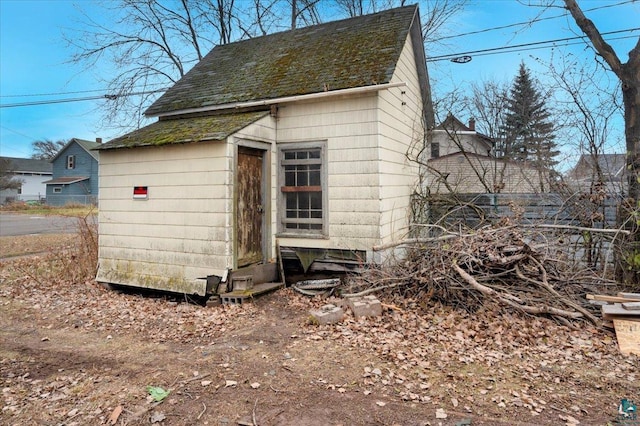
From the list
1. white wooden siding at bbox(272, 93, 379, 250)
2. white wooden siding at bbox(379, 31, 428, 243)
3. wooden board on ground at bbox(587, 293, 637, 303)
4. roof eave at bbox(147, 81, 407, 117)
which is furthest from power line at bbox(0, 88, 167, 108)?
wooden board on ground at bbox(587, 293, 637, 303)

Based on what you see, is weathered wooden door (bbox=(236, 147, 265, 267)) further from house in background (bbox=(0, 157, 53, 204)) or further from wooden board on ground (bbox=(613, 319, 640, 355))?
house in background (bbox=(0, 157, 53, 204))

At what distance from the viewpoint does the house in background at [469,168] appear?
1051cm

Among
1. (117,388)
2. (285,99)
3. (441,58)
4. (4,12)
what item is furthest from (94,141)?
(117,388)

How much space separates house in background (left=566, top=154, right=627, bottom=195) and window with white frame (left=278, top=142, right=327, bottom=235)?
15.5 ft

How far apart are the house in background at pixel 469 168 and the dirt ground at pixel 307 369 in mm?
4841

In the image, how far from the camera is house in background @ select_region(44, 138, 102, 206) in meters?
40.2

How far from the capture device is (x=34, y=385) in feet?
12.8

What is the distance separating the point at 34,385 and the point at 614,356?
6.07 meters

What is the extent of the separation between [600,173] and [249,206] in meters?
6.20

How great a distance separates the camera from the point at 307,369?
4.11 meters

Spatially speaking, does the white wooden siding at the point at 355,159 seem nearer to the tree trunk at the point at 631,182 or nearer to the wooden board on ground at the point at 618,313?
the wooden board on ground at the point at 618,313

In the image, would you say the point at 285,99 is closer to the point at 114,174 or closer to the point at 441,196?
the point at 114,174

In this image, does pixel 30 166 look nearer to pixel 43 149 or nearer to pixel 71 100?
pixel 43 149

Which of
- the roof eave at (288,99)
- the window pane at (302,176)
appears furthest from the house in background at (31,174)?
the window pane at (302,176)
